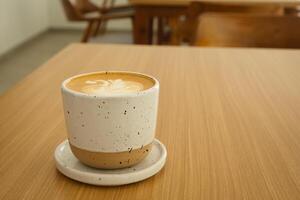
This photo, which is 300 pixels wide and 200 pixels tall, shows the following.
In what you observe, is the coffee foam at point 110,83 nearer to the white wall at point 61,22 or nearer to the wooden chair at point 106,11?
the wooden chair at point 106,11

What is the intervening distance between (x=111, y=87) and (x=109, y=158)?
7 cm

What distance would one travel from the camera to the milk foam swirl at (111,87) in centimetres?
48

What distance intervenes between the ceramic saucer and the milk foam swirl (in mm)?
80

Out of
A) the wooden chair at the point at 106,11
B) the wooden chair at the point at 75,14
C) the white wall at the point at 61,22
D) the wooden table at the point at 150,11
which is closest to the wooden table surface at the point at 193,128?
the wooden table at the point at 150,11

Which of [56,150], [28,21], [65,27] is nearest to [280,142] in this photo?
[56,150]

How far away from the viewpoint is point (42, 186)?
1.55 feet

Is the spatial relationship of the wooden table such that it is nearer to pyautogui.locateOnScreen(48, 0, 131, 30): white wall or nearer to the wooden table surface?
the wooden table surface

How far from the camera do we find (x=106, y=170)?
1.58 feet

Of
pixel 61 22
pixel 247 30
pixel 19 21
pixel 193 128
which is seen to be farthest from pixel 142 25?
pixel 61 22

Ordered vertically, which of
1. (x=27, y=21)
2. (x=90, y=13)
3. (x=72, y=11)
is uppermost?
(x=72, y=11)

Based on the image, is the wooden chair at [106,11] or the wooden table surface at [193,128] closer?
the wooden table surface at [193,128]

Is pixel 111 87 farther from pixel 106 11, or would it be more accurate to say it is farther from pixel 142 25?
pixel 106 11

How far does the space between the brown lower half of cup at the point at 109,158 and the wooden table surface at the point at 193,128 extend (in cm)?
2

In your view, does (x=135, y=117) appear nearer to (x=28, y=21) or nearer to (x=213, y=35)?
(x=213, y=35)
